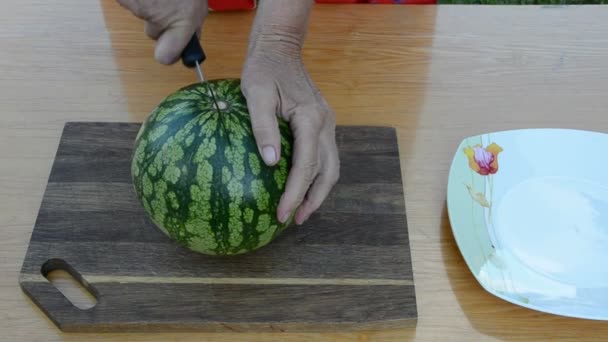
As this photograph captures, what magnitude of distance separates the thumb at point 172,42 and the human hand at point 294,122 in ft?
0.47

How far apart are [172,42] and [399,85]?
0.70 metres

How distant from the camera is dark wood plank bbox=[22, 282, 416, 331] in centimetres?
102

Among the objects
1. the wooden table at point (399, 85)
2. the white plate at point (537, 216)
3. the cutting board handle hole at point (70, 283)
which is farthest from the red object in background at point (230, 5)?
the cutting board handle hole at point (70, 283)

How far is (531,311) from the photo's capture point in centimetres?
107

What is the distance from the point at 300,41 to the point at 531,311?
77cm

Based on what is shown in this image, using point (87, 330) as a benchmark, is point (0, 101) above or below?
above

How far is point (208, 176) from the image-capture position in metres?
0.94

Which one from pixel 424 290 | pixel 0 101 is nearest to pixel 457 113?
pixel 424 290

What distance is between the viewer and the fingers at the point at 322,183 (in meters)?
1.07

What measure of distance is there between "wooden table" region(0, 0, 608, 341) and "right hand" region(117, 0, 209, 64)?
1.13 ft

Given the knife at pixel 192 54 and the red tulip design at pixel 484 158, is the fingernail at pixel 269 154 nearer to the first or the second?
the knife at pixel 192 54

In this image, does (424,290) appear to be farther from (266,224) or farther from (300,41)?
(300,41)

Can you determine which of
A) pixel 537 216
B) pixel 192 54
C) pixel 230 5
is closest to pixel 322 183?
pixel 192 54

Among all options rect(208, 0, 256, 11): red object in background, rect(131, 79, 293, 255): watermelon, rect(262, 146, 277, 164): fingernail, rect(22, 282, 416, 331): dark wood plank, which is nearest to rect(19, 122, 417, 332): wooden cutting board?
rect(22, 282, 416, 331): dark wood plank
